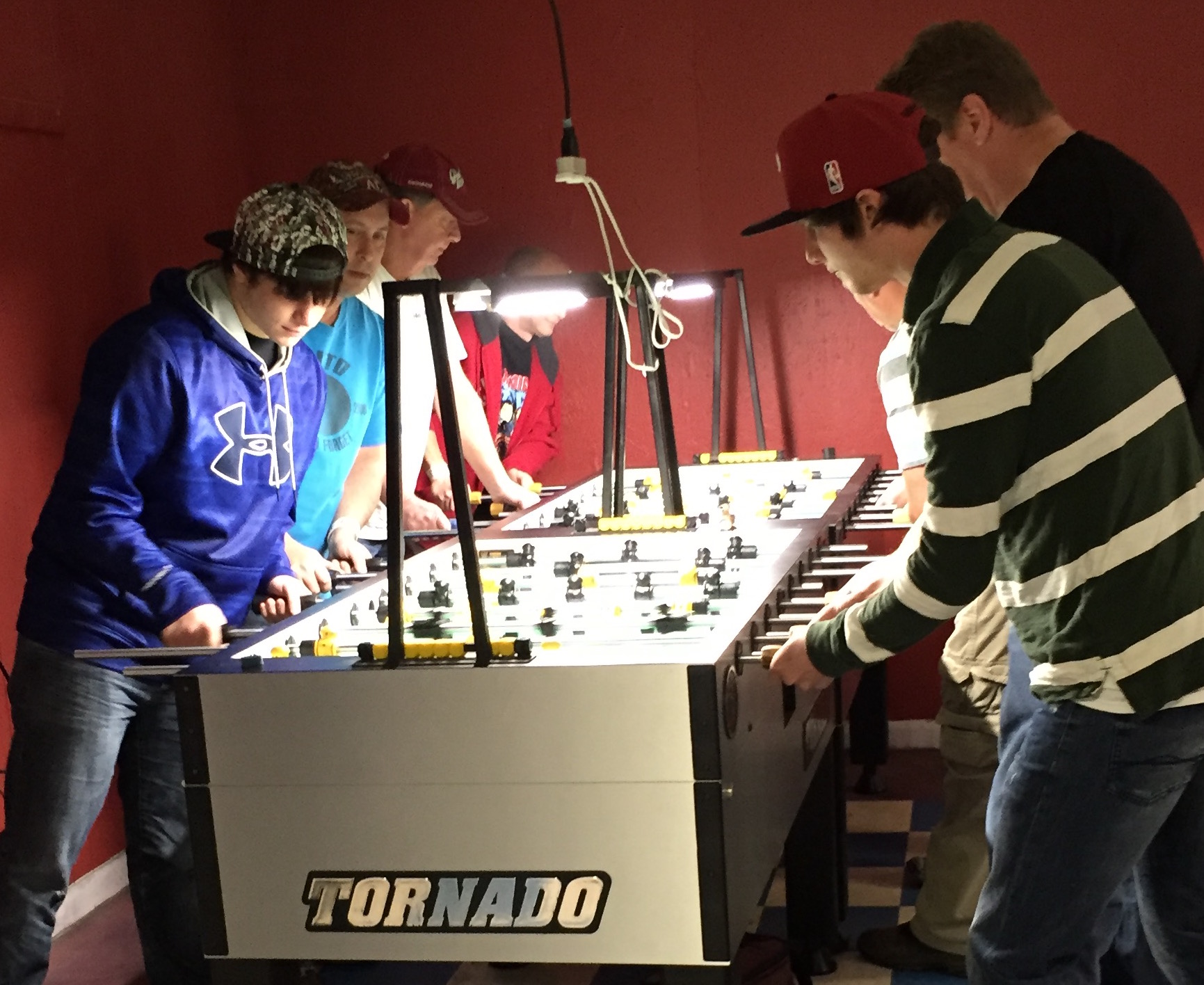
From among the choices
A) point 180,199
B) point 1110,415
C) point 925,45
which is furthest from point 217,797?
point 180,199

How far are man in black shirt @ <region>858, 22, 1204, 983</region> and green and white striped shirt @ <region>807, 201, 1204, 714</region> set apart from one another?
10.9 inches

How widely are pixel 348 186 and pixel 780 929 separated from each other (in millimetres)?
2002

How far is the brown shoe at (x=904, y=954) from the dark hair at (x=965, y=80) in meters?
1.66

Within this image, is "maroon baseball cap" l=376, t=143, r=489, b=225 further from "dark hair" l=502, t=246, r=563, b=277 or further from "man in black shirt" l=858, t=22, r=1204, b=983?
"man in black shirt" l=858, t=22, r=1204, b=983

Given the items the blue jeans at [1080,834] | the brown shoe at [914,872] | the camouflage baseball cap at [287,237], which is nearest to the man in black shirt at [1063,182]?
the blue jeans at [1080,834]

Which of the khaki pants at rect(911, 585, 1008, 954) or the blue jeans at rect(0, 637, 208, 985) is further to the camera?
the khaki pants at rect(911, 585, 1008, 954)

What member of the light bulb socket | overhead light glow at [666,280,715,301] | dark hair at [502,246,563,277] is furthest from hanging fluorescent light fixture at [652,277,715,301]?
dark hair at [502,246,563,277]

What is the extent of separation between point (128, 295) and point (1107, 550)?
109 inches

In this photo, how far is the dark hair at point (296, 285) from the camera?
2.55m

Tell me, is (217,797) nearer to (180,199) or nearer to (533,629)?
(533,629)

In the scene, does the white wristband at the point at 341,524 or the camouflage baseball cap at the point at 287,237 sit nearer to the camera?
the camouflage baseball cap at the point at 287,237

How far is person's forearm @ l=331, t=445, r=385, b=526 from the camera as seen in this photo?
3498mm

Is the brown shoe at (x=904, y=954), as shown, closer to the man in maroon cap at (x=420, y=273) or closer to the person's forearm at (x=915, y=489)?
the person's forearm at (x=915, y=489)

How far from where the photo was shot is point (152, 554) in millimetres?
2461
